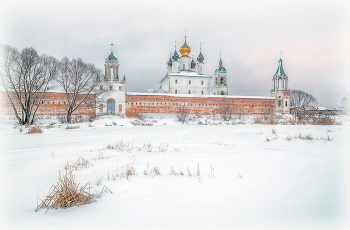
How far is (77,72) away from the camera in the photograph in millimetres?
19734

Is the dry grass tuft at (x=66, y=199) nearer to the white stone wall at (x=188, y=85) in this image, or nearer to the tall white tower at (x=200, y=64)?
the white stone wall at (x=188, y=85)

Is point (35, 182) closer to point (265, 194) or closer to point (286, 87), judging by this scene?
point (265, 194)

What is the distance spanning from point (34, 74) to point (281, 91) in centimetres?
3806

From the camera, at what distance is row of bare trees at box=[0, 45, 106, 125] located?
1397cm

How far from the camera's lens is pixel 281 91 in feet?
116

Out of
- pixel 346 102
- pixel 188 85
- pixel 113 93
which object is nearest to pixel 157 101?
pixel 113 93

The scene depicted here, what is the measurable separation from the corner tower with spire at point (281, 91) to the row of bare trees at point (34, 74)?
3203 cm

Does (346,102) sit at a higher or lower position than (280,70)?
lower

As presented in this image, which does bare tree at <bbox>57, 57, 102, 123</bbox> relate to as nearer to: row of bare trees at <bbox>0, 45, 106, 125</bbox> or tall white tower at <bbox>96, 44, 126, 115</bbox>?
row of bare trees at <bbox>0, 45, 106, 125</bbox>

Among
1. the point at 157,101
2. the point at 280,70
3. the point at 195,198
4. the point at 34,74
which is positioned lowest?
the point at 195,198

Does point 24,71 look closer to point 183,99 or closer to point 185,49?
point 183,99

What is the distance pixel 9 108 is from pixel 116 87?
12988mm

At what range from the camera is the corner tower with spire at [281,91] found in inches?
1373

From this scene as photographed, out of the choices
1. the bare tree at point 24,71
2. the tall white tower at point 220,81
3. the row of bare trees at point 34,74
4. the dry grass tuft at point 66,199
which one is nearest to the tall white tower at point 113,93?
the row of bare trees at point 34,74
